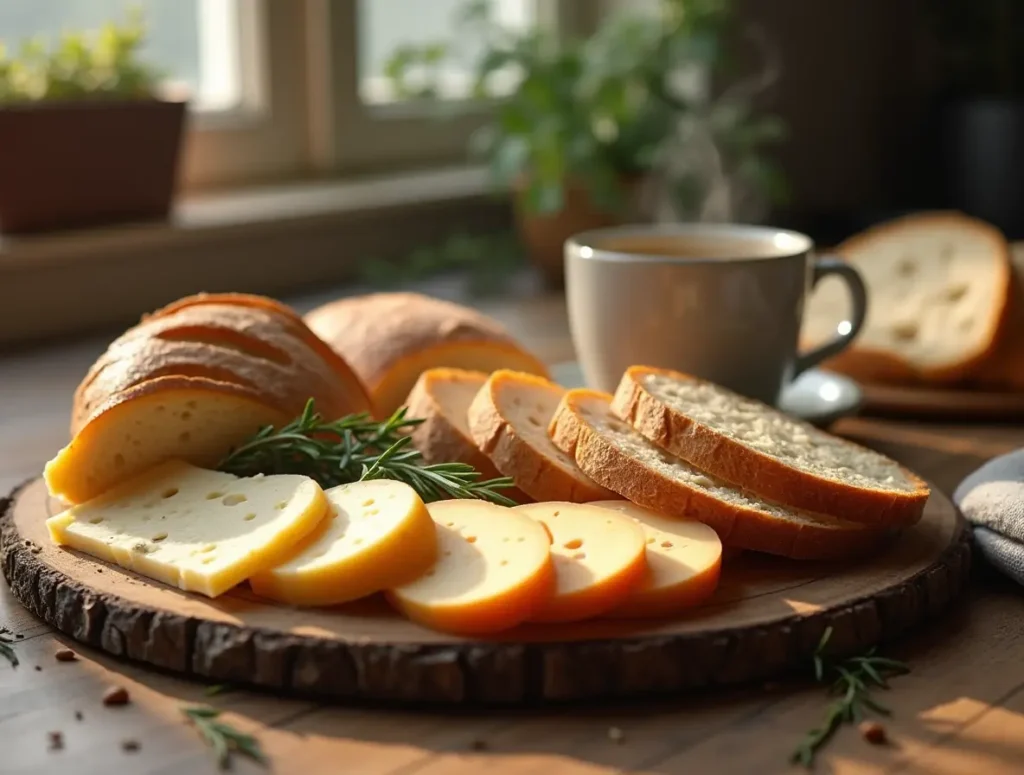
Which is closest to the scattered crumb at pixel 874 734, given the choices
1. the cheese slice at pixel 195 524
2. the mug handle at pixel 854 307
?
the cheese slice at pixel 195 524

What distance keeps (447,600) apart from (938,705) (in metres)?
0.32

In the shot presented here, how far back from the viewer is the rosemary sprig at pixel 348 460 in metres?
1.04

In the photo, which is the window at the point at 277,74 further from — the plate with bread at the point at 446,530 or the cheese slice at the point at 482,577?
the cheese slice at the point at 482,577

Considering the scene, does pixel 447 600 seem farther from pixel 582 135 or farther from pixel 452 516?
pixel 582 135

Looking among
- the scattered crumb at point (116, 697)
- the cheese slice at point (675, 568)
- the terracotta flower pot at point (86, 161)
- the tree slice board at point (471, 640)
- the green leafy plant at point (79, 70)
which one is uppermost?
the green leafy plant at point (79, 70)

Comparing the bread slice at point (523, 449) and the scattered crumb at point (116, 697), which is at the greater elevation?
the bread slice at point (523, 449)

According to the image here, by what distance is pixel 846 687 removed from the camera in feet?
2.77

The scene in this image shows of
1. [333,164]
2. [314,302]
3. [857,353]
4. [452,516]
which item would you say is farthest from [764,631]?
[333,164]

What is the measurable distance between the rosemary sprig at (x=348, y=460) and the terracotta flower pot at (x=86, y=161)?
945mm

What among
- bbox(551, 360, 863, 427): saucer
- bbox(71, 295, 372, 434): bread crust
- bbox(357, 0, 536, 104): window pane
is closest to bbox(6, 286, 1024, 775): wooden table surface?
bbox(71, 295, 372, 434): bread crust

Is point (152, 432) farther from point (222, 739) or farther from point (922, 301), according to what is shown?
point (922, 301)

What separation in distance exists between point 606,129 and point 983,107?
3.23ft

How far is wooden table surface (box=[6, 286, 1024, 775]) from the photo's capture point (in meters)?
0.75

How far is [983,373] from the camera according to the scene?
1.59 meters
